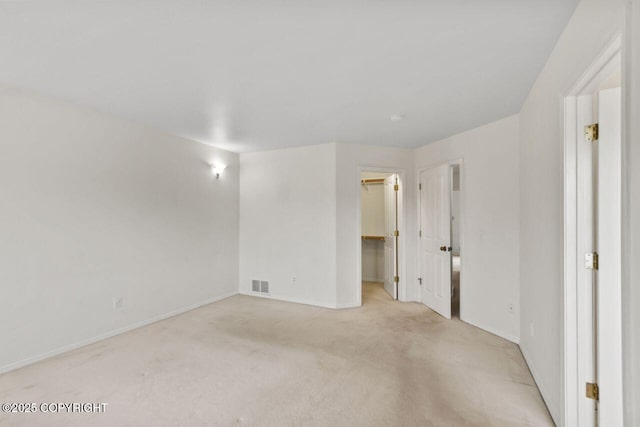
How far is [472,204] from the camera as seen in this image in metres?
3.74

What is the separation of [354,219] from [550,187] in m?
2.67

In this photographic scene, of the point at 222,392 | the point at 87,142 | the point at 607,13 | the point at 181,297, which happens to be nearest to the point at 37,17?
the point at 87,142

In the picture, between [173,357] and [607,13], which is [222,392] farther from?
[607,13]

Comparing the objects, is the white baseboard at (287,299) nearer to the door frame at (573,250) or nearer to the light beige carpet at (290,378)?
the light beige carpet at (290,378)

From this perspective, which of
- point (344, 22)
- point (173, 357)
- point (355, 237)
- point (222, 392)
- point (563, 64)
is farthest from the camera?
point (355, 237)

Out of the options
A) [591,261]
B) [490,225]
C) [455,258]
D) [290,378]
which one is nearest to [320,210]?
[490,225]

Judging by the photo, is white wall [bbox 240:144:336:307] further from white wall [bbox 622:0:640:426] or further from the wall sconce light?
white wall [bbox 622:0:640:426]

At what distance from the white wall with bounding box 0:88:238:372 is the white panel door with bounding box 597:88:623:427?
166 inches

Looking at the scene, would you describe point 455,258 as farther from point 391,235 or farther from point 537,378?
point 537,378

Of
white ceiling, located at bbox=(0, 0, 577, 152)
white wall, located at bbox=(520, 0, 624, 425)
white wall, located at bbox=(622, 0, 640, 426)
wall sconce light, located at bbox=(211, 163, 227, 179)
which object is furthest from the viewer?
wall sconce light, located at bbox=(211, 163, 227, 179)

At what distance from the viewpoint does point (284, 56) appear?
205 cm

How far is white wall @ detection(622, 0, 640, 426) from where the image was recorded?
1.02 m

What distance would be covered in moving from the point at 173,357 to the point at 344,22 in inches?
123

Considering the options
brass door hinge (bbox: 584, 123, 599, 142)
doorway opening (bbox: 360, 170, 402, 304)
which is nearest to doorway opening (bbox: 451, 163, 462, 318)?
doorway opening (bbox: 360, 170, 402, 304)
